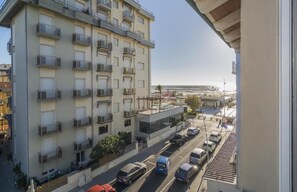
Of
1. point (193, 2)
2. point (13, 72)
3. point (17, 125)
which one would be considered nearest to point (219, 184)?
point (193, 2)

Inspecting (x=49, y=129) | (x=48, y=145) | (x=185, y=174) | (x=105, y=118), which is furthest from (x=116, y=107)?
(x=185, y=174)

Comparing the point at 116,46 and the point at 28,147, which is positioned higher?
the point at 116,46

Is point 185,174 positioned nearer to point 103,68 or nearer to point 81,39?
point 103,68

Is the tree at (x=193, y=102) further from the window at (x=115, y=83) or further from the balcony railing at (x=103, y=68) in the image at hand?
the balcony railing at (x=103, y=68)

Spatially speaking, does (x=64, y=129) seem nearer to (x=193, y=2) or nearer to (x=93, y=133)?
(x=93, y=133)

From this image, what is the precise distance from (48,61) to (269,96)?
15.8 meters

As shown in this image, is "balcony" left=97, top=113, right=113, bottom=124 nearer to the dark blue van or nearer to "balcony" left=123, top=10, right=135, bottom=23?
the dark blue van

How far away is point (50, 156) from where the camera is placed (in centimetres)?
1449

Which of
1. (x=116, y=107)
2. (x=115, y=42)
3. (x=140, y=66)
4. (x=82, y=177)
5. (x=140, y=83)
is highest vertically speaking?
(x=115, y=42)

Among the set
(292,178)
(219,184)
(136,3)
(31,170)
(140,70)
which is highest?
(136,3)

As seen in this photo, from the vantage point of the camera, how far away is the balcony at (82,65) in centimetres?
1630

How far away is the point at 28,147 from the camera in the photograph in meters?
13.6

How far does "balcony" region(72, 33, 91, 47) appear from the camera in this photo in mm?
16250

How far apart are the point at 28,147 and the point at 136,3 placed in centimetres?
1957
